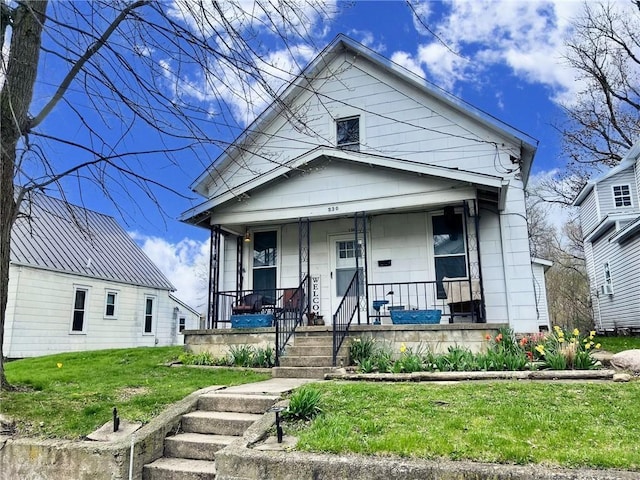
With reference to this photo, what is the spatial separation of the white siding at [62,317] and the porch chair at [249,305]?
840 cm

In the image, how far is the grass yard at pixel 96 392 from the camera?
482 centimetres

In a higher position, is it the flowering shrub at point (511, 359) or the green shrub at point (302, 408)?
the flowering shrub at point (511, 359)

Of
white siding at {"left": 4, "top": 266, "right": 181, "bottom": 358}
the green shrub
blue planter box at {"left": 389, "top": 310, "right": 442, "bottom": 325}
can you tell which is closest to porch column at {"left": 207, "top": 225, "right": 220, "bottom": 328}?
blue planter box at {"left": 389, "top": 310, "right": 442, "bottom": 325}

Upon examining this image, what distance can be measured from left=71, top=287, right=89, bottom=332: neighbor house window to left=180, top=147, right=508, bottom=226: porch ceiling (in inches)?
344

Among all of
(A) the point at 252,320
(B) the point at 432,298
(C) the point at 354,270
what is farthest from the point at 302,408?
(C) the point at 354,270

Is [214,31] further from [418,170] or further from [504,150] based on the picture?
[504,150]

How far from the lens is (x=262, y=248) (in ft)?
39.0

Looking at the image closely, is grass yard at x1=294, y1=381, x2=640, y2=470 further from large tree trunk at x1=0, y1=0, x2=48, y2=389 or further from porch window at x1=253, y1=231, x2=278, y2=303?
porch window at x1=253, y1=231, x2=278, y2=303

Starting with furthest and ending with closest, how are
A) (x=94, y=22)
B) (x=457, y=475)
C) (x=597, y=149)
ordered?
1. (x=597, y=149)
2. (x=94, y=22)
3. (x=457, y=475)

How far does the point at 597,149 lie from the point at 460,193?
20807mm

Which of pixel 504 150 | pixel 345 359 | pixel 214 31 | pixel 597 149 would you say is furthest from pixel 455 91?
pixel 597 149

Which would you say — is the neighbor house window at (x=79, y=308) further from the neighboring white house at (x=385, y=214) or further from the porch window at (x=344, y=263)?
the porch window at (x=344, y=263)

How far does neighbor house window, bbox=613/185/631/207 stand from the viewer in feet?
68.8

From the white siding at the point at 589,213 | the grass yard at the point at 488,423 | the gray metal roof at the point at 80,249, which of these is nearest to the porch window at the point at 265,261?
the gray metal roof at the point at 80,249
